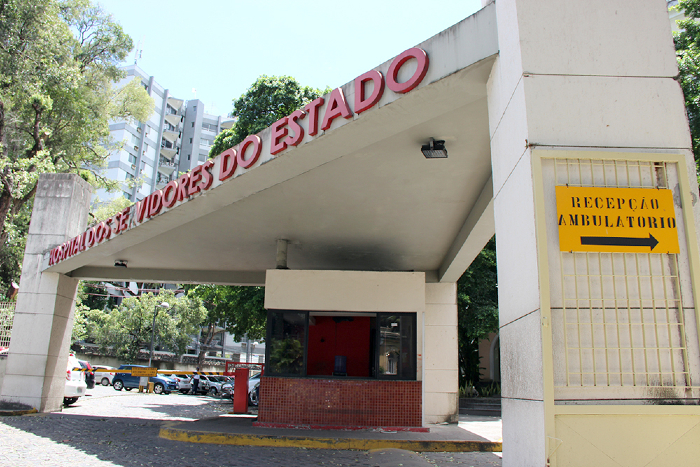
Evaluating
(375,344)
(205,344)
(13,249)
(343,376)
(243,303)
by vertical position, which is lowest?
(343,376)

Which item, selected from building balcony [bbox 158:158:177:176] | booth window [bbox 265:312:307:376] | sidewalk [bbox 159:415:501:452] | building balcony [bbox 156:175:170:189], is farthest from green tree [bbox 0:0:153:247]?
building balcony [bbox 158:158:177:176]

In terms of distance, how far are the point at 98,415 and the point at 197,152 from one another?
71.1 metres

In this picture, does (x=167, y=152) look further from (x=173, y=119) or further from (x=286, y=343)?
(x=286, y=343)

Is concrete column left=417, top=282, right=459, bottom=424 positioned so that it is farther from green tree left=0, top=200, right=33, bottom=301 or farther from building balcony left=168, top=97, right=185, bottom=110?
building balcony left=168, top=97, right=185, bottom=110

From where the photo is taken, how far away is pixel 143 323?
3912cm

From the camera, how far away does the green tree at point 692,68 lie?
14062 millimetres

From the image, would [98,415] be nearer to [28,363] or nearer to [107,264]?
[28,363]

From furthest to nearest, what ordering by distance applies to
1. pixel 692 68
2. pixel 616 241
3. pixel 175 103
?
pixel 175 103 → pixel 692 68 → pixel 616 241

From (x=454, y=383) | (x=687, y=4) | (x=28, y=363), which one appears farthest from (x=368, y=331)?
(x=687, y=4)

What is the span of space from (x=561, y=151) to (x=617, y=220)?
0.63 metres

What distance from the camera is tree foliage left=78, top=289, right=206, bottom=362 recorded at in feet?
127

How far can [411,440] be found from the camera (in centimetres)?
852

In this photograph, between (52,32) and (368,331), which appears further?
(52,32)

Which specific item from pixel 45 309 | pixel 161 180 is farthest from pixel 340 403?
pixel 161 180
